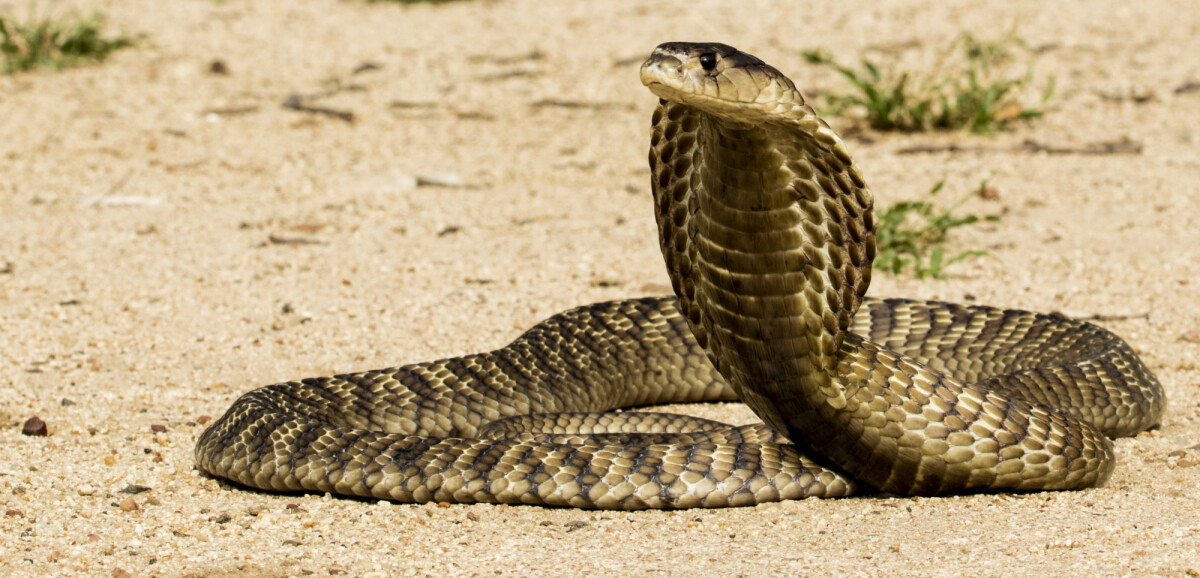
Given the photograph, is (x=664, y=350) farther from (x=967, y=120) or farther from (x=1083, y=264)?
(x=967, y=120)

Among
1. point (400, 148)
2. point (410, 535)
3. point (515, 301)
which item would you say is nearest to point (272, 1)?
point (400, 148)

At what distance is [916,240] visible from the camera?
287 inches

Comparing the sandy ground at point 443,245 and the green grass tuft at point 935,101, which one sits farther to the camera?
the green grass tuft at point 935,101

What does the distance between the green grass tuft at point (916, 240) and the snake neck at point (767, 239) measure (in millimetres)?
3417

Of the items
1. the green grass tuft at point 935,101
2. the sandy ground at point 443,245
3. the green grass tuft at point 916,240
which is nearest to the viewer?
the sandy ground at point 443,245

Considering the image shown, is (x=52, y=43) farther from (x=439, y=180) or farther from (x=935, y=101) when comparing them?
(x=935, y=101)

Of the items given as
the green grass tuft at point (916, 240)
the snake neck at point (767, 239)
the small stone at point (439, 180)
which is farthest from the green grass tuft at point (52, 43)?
the snake neck at point (767, 239)

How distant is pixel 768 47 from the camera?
36.7 feet

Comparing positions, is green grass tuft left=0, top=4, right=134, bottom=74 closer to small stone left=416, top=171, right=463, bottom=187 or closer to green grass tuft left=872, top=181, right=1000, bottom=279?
small stone left=416, top=171, right=463, bottom=187

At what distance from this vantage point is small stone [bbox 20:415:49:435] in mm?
4871

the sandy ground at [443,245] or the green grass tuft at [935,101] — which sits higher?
the green grass tuft at [935,101]

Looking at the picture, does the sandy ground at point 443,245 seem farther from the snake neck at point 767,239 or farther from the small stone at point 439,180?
the snake neck at point 767,239

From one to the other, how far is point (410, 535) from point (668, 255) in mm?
1096

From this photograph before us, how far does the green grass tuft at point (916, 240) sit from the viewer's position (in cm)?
702
